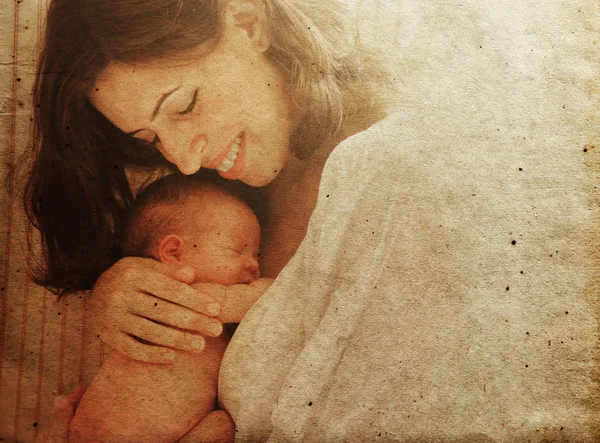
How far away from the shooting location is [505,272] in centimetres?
201

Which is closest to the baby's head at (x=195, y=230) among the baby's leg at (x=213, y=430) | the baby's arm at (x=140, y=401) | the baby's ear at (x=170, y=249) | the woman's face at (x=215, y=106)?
the baby's ear at (x=170, y=249)

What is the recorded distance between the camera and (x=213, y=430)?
6.09ft

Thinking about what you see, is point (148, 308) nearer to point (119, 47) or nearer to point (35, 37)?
point (119, 47)

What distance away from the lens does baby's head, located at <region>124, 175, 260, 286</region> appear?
183 cm

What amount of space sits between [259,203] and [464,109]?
94cm

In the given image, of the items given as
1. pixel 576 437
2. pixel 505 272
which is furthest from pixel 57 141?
pixel 576 437

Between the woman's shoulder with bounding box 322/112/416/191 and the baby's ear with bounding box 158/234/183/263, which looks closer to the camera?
the baby's ear with bounding box 158/234/183/263

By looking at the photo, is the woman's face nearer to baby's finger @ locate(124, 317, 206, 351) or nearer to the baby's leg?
baby's finger @ locate(124, 317, 206, 351)

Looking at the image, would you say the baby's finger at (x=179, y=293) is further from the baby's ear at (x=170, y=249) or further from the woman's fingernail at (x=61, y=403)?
the woman's fingernail at (x=61, y=403)

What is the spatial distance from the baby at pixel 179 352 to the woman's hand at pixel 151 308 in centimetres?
3

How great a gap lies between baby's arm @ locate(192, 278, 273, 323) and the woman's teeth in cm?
45

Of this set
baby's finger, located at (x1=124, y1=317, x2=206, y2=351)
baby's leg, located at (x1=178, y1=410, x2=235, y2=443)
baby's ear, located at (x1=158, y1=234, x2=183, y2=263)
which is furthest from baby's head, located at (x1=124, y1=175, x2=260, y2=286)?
baby's leg, located at (x1=178, y1=410, x2=235, y2=443)

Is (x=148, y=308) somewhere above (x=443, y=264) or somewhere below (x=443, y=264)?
below

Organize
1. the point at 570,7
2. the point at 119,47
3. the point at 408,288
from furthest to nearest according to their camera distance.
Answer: the point at 570,7 → the point at 408,288 → the point at 119,47
